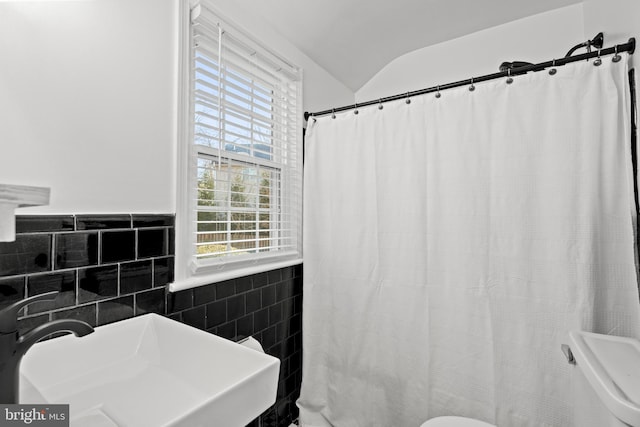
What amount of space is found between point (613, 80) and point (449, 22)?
43.4 inches

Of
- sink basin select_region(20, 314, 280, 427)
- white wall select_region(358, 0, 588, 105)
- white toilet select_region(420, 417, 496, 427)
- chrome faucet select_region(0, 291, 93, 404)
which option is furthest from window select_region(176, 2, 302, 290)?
white toilet select_region(420, 417, 496, 427)

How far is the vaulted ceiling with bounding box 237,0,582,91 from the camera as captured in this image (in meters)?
1.75

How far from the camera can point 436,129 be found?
5.10ft

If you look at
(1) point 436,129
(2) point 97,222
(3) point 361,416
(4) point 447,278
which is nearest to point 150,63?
(2) point 97,222

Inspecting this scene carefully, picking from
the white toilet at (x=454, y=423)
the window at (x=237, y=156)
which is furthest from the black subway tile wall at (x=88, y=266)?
the white toilet at (x=454, y=423)

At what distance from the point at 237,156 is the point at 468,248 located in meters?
1.24

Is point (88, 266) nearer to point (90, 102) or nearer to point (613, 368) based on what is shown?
point (90, 102)

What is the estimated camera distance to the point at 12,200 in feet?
1.91

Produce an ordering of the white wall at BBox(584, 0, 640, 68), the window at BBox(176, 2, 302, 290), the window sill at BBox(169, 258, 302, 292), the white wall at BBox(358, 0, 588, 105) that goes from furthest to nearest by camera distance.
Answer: the white wall at BBox(358, 0, 588, 105), the window at BBox(176, 2, 302, 290), the window sill at BBox(169, 258, 302, 292), the white wall at BBox(584, 0, 640, 68)

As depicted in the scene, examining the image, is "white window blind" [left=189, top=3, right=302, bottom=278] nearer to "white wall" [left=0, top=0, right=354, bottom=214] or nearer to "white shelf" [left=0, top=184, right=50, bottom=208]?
"white wall" [left=0, top=0, right=354, bottom=214]

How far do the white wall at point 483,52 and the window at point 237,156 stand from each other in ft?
2.92

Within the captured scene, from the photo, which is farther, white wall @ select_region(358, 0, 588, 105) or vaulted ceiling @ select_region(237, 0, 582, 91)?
white wall @ select_region(358, 0, 588, 105)

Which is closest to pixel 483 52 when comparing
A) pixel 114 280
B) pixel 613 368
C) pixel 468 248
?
pixel 468 248

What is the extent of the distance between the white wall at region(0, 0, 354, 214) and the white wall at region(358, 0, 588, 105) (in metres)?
1.66
